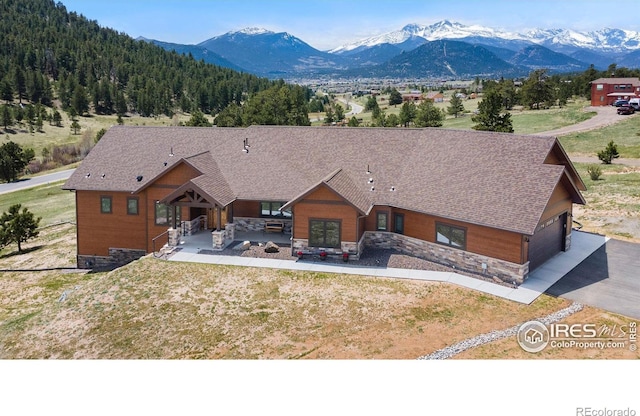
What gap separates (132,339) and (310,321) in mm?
6441

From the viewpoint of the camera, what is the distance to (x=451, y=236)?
23.9 m

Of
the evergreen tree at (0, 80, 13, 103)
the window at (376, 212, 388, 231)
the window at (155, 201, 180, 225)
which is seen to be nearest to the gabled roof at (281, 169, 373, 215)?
the window at (376, 212, 388, 231)

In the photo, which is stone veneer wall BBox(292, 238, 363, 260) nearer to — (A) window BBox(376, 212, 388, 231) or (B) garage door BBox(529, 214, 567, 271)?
(A) window BBox(376, 212, 388, 231)

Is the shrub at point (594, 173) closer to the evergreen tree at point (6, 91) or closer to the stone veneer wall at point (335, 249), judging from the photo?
the stone veneer wall at point (335, 249)

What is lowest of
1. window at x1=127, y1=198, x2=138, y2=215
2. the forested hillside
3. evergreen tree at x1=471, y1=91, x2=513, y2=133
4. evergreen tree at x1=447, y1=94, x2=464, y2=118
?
window at x1=127, y1=198, x2=138, y2=215

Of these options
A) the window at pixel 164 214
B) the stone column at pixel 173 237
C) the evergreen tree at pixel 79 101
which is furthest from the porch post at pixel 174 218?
the evergreen tree at pixel 79 101

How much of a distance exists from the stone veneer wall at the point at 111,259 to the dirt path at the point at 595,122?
57.8 meters

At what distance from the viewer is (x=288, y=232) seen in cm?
2888

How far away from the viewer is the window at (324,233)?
82.4 feet

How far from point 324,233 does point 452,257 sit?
6.55m

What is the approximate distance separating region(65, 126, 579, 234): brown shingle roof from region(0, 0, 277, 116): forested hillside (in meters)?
84.7

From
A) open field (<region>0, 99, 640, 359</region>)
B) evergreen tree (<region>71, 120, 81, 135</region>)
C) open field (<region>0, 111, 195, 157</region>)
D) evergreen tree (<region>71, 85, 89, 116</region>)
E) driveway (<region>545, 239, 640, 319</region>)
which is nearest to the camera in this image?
open field (<region>0, 99, 640, 359</region>)

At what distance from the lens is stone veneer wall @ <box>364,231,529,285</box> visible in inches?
853

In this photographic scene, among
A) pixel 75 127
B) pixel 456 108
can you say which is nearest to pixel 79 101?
pixel 75 127
